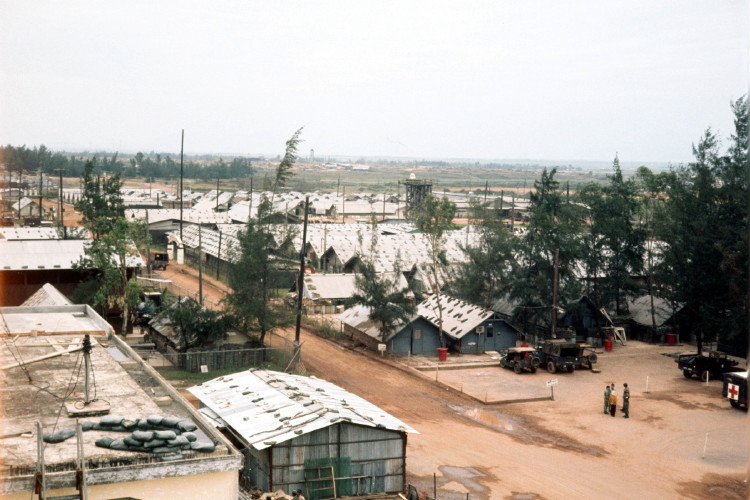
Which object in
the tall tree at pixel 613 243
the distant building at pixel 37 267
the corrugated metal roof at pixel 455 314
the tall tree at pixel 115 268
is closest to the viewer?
the tall tree at pixel 115 268

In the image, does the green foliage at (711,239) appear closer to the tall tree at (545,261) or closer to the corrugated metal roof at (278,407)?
the tall tree at (545,261)

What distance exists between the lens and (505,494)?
819 inches

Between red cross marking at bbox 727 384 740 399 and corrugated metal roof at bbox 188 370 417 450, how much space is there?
15.0 metres

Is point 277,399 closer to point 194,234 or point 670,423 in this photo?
point 670,423

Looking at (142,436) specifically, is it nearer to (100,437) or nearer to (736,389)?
(100,437)

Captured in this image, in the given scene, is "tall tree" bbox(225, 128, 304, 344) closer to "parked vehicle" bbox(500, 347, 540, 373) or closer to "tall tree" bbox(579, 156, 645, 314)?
"parked vehicle" bbox(500, 347, 540, 373)

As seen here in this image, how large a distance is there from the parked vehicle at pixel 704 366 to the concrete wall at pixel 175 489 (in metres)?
27.4

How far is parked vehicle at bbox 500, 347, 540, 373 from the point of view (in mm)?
34812

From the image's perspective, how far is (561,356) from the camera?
35000 mm

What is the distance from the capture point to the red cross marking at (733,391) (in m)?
29.5

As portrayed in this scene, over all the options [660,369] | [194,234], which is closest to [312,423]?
[660,369]

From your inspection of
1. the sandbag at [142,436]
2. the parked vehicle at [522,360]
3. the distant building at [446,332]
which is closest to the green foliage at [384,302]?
the distant building at [446,332]

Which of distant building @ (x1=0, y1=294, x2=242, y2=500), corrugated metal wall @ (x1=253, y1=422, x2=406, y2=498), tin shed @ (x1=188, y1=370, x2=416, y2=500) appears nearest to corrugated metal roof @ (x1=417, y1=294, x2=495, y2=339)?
tin shed @ (x1=188, y1=370, x2=416, y2=500)

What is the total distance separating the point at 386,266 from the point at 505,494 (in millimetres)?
33717
